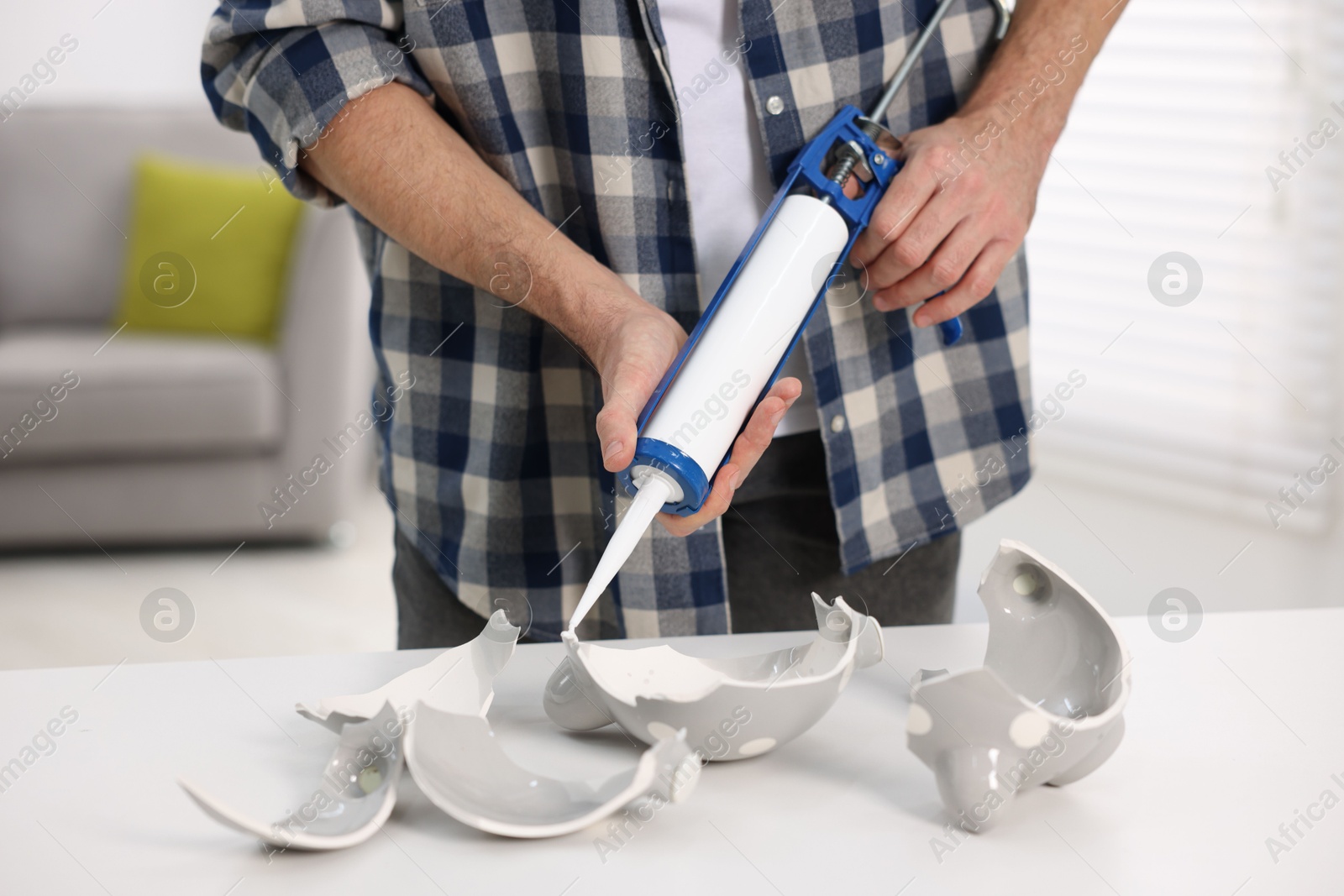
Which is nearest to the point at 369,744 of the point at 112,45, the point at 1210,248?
the point at 1210,248

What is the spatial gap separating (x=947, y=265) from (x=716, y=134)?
190mm

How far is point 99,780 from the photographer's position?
486 millimetres

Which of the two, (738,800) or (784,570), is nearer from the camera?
(738,800)

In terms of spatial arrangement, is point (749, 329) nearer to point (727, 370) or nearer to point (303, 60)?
point (727, 370)

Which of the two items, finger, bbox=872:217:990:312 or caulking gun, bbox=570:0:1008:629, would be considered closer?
caulking gun, bbox=570:0:1008:629

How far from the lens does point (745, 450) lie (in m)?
0.59

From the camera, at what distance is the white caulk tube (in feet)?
1.76

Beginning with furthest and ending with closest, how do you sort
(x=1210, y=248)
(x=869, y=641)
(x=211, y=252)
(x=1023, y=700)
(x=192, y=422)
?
(x=211, y=252), (x=192, y=422), (x=1210, y=248), (x=869, y=641), (x=1023, y=700)

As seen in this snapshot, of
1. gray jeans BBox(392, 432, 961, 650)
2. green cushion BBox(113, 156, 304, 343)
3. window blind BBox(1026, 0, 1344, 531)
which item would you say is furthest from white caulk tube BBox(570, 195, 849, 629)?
green cushion BBox(113, 156, 304, 343)

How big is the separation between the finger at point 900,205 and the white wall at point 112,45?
329cm

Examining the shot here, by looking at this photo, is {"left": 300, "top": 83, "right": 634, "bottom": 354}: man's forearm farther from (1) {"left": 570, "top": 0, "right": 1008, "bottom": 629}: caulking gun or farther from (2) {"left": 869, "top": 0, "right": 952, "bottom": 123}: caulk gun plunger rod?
(2) {"left": 869, "top": 0, "right": 952, "bottom": 123}: caulk gun plunger rod

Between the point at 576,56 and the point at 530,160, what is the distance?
0.08m

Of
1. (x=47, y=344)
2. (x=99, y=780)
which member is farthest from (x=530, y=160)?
(x=47, y=344)

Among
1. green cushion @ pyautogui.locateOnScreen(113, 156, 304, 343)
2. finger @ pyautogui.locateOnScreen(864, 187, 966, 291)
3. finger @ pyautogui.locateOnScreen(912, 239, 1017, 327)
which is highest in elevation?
finger @ pyautogui.locateOnScreen(864, 187, 966, 291)
